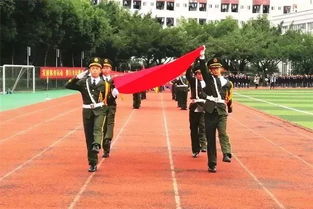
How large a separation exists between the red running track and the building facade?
272 ft

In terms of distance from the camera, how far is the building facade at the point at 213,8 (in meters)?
99.4

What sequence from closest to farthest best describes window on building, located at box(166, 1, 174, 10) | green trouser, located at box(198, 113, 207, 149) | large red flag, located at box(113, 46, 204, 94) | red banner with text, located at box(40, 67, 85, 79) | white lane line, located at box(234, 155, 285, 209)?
white lane line, located at box(234, 155, 285, 209) < large red flag, located at box(113, 46, 204, 94) < green trouser, located at box(198, 113, 207, 149) < red banner with text, located at box(40, 67, 85, 79) < window on building, located at box(166, 1, 174, 10)

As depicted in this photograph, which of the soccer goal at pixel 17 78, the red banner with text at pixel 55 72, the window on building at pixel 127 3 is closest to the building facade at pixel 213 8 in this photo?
the window on building at pixel 127 3

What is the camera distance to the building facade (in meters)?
99.4

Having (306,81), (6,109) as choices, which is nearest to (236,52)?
(306,81)

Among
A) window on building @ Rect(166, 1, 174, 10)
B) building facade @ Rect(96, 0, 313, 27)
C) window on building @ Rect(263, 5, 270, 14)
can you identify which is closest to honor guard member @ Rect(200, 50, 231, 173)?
building facade @ Rect(96, 0, 313, 27)

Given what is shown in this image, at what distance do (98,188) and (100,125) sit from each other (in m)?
1.66

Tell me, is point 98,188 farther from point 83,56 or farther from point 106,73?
point 83,56

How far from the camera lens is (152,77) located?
459 inches

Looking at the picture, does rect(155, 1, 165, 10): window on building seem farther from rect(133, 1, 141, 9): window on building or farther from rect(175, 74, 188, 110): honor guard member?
rect(175, 74, 188, 110): honor guard member

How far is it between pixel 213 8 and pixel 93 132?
9327 centimetres

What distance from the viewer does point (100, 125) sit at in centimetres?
1004

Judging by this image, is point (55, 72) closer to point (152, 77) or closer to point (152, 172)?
point (152, 77)

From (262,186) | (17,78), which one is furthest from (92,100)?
(17,78)
